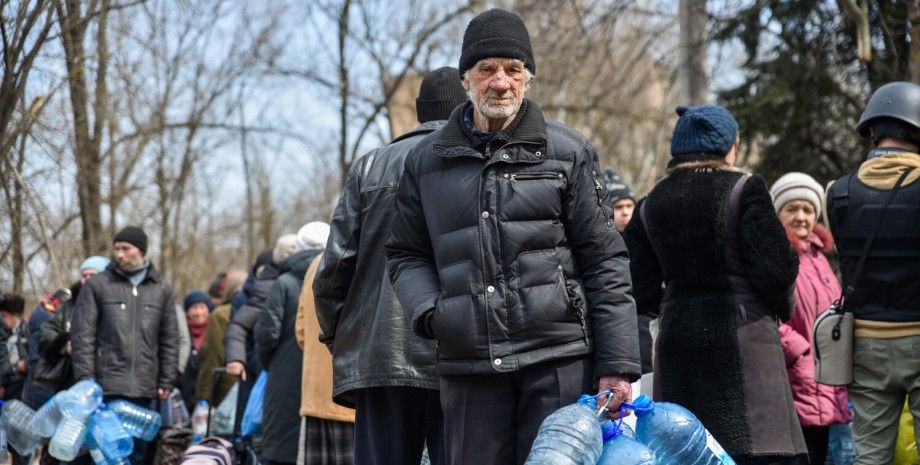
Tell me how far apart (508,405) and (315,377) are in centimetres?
278

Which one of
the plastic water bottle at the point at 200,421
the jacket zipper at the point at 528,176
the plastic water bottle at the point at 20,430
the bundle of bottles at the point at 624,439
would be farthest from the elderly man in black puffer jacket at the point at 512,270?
the plastic water bottle at the point at 200,421

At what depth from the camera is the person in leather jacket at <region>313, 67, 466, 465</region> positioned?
5.57 metres

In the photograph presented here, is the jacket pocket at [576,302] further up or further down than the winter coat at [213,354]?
further up

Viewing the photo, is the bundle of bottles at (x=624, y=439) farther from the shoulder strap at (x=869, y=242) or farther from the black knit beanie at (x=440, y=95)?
the black knit beanie at (x=440, y=95)

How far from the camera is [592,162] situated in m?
4.64

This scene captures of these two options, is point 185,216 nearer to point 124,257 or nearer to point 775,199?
point 124,257

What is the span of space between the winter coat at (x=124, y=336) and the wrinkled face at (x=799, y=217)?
5103mm

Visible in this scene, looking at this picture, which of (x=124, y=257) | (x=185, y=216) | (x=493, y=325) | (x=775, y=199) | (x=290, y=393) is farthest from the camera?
(x=185, y=216)

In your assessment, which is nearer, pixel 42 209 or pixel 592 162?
pixel 592 162

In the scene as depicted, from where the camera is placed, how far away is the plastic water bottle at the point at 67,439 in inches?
372

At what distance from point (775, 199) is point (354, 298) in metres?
2.75

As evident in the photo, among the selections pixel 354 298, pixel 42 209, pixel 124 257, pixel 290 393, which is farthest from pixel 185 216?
pixel 354 298

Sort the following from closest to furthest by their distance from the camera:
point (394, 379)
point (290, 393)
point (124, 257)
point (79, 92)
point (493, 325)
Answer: point (493, 325), point (394, 379), point (290, 393), point (124, 257), point (79, 92)

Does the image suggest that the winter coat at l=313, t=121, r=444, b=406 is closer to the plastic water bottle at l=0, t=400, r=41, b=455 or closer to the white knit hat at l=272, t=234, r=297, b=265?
the white knit hat at l=272, t=234, r=297, b=265
